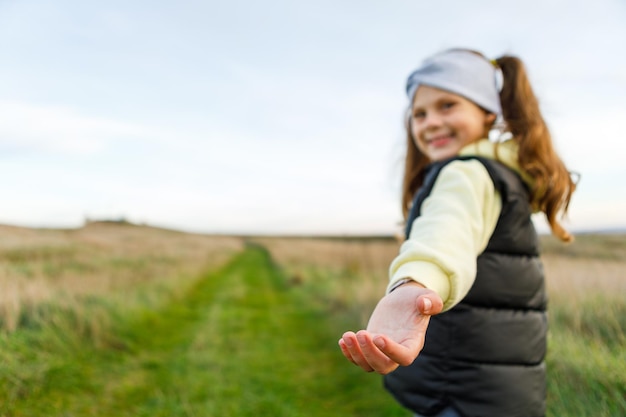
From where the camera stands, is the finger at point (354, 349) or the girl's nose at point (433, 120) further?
the girl's nose at point (433, 120)

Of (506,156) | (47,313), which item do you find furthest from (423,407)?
(47,313)

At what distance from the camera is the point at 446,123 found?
1.68m

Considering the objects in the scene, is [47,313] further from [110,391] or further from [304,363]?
[304,363]

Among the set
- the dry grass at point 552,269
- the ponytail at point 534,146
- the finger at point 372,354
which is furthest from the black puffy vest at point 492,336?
the dry grass at point 552,269

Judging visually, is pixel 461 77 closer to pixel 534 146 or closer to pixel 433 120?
pixel 433 120

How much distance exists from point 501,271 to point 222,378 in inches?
125

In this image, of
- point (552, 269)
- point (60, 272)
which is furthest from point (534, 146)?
point (60, 272)

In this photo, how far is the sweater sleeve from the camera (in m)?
1.10

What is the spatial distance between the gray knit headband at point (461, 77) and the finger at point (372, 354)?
1131 mm

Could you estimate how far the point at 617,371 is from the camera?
2342 millimetres

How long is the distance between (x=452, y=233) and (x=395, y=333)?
39 centimetres

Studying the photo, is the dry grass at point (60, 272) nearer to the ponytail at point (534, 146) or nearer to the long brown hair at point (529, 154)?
the long brown hair at point (529, 154)

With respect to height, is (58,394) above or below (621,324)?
below

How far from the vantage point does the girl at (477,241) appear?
123cm
